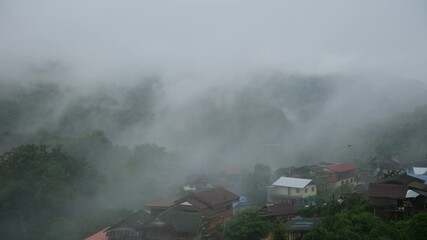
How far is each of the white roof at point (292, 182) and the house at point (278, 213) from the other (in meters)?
5.77

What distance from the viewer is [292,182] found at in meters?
32.6

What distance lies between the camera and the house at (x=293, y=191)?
31.6 metres

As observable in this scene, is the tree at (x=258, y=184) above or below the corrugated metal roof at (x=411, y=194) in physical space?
above

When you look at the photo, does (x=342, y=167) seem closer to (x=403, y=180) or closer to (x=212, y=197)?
(x=403, y=180)

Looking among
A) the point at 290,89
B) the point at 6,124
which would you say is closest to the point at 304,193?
the point at 6,124

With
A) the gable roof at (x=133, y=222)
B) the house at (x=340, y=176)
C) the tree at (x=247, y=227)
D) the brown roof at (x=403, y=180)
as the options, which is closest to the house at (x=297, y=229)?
the tree at (x=247, y=227)

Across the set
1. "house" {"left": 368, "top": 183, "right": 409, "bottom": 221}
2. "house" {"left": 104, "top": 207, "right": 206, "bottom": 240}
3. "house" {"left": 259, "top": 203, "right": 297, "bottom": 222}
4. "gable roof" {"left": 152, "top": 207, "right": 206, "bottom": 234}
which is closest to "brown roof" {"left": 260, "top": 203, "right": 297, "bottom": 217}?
"house" {"left": 259, "top": 203, "right": 297, "bottom": 222}

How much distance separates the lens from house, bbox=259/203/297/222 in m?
24.6

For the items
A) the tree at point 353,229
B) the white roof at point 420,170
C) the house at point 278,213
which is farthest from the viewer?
the white roof at point 420,170

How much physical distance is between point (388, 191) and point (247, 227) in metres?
8.51

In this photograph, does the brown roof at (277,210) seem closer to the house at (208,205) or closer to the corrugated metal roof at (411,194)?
the house at (208,205)

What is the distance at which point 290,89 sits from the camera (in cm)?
7412

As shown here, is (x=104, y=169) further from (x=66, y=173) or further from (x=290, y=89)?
(x=290, y=89)

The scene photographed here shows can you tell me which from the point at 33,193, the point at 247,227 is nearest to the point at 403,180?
the point at 247,227
